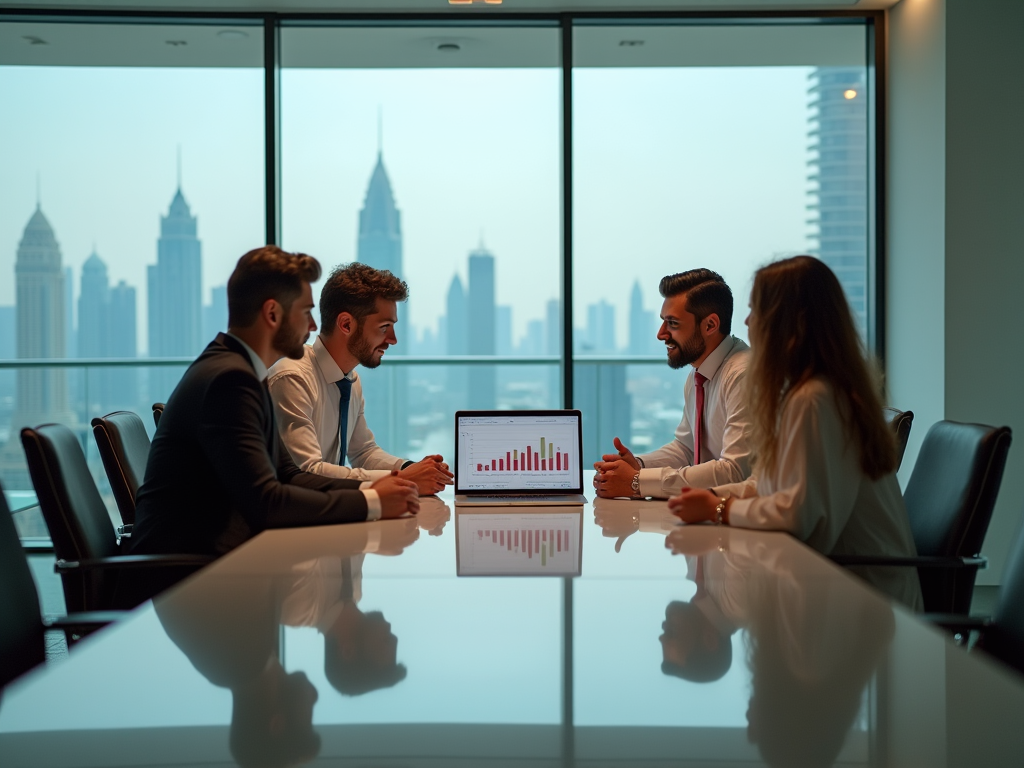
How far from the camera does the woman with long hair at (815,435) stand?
6.37 feet

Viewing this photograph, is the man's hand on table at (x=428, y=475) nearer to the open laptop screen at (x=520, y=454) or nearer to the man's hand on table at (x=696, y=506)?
the open laptop screen at (x=520, y=454)

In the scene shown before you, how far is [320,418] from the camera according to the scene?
292cm

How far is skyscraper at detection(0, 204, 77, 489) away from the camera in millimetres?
5289

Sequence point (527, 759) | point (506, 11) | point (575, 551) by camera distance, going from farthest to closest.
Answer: point (506, 11) → point (575, 551) → point (527, 759)

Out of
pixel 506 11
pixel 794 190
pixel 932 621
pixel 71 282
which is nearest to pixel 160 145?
pixel 71 282

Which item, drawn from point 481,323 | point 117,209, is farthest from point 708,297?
point 117,209

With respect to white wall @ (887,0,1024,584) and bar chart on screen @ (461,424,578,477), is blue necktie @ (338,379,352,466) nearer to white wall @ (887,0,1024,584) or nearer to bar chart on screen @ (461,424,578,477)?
bar chart on screen @ (461,424,578,477)

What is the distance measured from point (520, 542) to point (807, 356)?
726mm

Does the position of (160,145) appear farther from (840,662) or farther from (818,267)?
(840,662)

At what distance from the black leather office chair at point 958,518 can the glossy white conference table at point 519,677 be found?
75cm

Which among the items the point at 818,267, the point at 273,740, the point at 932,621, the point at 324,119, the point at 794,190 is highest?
the point at 324,119

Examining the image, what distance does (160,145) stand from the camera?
17.4 feet

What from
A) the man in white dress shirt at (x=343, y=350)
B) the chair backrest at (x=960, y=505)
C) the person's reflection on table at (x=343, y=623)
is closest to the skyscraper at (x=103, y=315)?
the man in white dress shirt at (x=343, y=350)

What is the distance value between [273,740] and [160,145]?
16.4 ft
